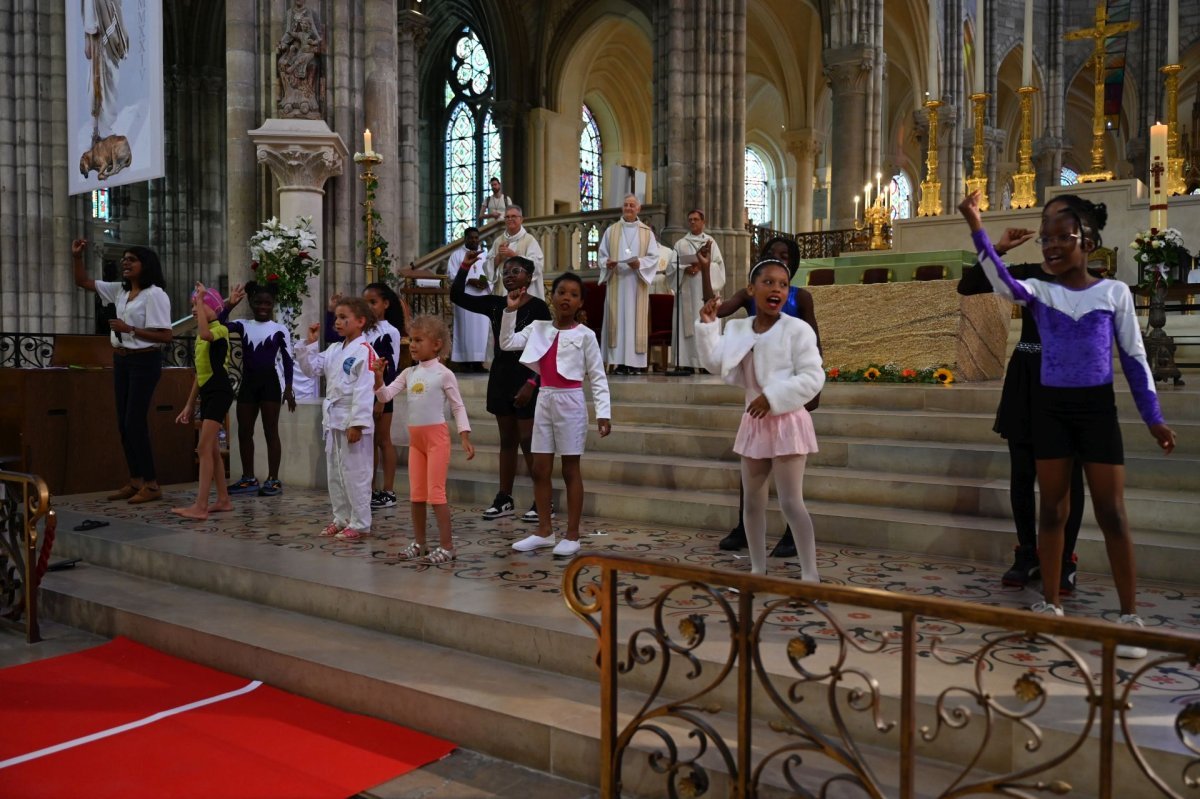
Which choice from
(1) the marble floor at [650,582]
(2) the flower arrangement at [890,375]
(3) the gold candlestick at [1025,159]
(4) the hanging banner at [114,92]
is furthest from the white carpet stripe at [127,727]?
(3) the gold candlestick at [1025,159]

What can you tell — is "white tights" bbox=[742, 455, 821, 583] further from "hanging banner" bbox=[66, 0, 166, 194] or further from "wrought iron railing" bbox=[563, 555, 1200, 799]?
"hanging banner" bbox=[66, 0, 166, 194]

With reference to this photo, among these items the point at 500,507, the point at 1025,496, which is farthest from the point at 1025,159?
the point at 500,507

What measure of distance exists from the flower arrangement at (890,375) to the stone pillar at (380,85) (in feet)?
19.0

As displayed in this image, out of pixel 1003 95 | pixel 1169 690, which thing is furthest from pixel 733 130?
pixel 1003 95

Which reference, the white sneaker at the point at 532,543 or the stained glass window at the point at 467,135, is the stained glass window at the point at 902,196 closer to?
the stained glass window at the point at 467,135

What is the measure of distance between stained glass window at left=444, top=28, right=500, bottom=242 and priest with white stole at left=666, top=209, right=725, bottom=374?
49.8ft

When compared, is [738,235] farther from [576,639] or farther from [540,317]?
[576,639]

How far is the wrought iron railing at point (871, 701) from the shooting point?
2162 mm

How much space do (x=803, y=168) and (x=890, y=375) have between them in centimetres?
2293

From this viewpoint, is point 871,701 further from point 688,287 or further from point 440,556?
point 688,287

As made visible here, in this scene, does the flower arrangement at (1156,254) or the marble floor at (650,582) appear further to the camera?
the flower arrangement at (1156,254)

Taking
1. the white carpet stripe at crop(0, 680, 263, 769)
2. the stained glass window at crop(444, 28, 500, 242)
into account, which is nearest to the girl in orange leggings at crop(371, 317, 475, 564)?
the white carpet stripe at crop(0, 680, 263, 769)

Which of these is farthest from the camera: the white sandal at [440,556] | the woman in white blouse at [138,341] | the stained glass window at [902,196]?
the stained glass window at [902,196]

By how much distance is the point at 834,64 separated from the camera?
21.4 m
